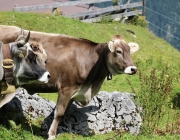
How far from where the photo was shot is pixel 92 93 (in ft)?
30.8

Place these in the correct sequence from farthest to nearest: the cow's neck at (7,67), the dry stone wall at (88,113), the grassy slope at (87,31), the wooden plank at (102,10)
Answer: the wooden plank at (102,10)
the grassy slope at (87,31)
the dry stone wall at (88,113)
the cow's neck at (7,67)

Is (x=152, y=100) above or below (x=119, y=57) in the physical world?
below

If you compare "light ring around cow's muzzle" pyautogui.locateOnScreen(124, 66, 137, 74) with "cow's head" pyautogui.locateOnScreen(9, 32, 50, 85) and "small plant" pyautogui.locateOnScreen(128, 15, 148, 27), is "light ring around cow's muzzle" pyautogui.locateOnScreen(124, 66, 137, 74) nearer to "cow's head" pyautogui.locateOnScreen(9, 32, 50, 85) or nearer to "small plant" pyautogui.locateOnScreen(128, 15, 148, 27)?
"cow's head" pyautogui.locateOnScreen(9, 32, 50, 85)

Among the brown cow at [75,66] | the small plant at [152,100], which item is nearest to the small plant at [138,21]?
the small plant at [152,100]

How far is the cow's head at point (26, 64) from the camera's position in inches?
280

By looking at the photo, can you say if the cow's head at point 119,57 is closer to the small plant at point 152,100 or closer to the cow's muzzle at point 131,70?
the cow's muzzle at point 131,70

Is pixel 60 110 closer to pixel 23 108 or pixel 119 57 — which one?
pixel 23 108

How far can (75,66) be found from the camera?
9.30 metres

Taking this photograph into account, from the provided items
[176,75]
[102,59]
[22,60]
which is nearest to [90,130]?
[102,59]

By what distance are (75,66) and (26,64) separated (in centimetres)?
221

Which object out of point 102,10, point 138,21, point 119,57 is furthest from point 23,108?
point 138,21

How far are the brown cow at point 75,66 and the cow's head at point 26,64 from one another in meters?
1.96

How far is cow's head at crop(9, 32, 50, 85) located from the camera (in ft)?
23.3

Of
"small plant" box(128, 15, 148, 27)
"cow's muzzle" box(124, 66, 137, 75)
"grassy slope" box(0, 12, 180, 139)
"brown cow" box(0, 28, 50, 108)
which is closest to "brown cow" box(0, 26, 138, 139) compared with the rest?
"cow's muzzle" box(124, 66, 137, 75)
